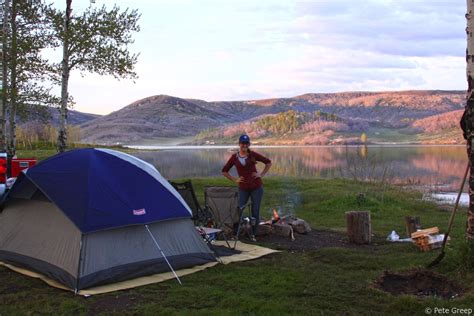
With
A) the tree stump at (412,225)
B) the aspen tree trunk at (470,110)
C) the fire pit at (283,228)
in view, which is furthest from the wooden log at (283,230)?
the aspen tree trunk at (470,110)

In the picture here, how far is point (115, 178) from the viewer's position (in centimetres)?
699

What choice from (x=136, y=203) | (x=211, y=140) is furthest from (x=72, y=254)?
(x=211, y=140)

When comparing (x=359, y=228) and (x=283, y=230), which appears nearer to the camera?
(x=359, y=228)

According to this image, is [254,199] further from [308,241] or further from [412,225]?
[412,225]

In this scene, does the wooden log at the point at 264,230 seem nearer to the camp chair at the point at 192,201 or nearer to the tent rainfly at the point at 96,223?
the camp chair at the point at 192,201

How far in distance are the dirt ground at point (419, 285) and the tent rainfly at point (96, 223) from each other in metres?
2.48

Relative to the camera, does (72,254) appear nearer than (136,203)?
Yes

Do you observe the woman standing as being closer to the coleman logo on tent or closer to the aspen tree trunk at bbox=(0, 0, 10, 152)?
the coleman logo on tent

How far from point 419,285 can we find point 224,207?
13.5 feet

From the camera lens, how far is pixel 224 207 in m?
9.31

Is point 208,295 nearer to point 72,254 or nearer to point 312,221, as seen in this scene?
point 72,254

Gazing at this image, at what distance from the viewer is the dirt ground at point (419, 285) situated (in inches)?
226

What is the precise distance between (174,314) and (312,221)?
7.27 m

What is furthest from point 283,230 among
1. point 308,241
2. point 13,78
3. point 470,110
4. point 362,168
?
point 13,78
